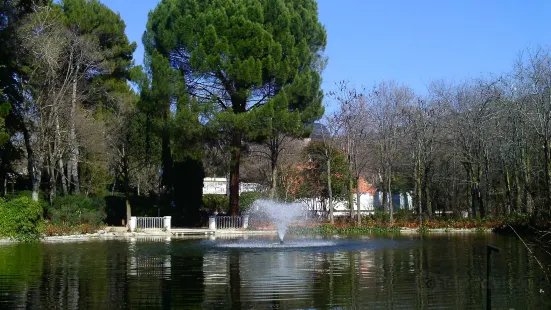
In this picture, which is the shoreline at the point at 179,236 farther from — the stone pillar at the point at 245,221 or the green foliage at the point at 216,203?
the green foliage at the point at 216,203

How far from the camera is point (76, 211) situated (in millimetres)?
32781

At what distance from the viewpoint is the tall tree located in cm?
3203

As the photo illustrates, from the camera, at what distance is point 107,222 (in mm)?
37375

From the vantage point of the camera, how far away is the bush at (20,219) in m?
27.0

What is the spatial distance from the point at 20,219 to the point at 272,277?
17069 millimetres

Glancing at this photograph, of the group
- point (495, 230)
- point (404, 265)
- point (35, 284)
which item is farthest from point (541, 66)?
point (35, 284)

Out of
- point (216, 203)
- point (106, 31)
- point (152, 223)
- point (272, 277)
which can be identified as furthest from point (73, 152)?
point (272, 277)

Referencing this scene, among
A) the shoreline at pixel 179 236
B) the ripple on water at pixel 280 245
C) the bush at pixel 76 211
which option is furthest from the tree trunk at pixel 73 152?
the ripple on water at pixel 280 245

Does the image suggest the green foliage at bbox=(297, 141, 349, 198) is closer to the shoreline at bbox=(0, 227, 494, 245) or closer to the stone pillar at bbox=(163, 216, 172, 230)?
the shoreline at bbox=(0, 227, 494, 245)

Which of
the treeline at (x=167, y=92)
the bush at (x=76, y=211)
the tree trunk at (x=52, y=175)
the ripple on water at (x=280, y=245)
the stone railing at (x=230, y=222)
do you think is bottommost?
the ripple on water at (x=280, y=245)

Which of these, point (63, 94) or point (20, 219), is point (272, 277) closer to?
point (20, 219)

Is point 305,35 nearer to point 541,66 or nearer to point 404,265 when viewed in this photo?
point 541,66

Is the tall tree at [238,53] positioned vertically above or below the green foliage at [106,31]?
below

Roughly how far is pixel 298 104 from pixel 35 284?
2304cm
